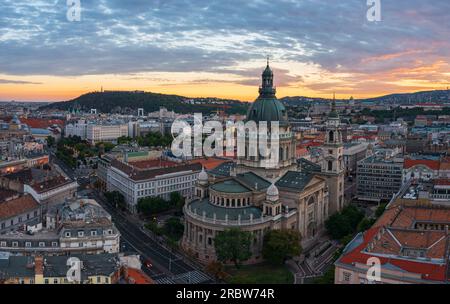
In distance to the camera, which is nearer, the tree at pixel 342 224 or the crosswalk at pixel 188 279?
the crosswalk at pixel 188 279

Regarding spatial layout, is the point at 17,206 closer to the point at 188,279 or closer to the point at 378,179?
the point at 188,279

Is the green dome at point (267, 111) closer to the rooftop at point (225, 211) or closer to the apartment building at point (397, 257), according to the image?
the rooftop at point (225, 211)

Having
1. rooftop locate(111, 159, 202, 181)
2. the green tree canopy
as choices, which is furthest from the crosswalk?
the green tree canopy

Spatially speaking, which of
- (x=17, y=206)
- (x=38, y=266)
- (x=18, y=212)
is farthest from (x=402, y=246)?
(x=17, y=206)

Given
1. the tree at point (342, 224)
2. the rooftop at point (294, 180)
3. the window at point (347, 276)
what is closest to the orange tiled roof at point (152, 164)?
the rooftop at point (294, 180)

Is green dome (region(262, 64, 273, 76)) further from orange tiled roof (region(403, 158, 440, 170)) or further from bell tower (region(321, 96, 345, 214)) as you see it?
orange tiled roof (region(403, 158, 440, 170))

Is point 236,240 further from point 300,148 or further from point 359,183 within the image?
point 300,148

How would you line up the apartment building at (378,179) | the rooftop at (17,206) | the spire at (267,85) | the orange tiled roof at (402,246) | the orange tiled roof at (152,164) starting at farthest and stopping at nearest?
the orange tiled roof at (152,164) < the apartment building at (378,179) < the spire at (267,85) < the rooftop at (17,206) < the orange tiled roof at (402,246)
